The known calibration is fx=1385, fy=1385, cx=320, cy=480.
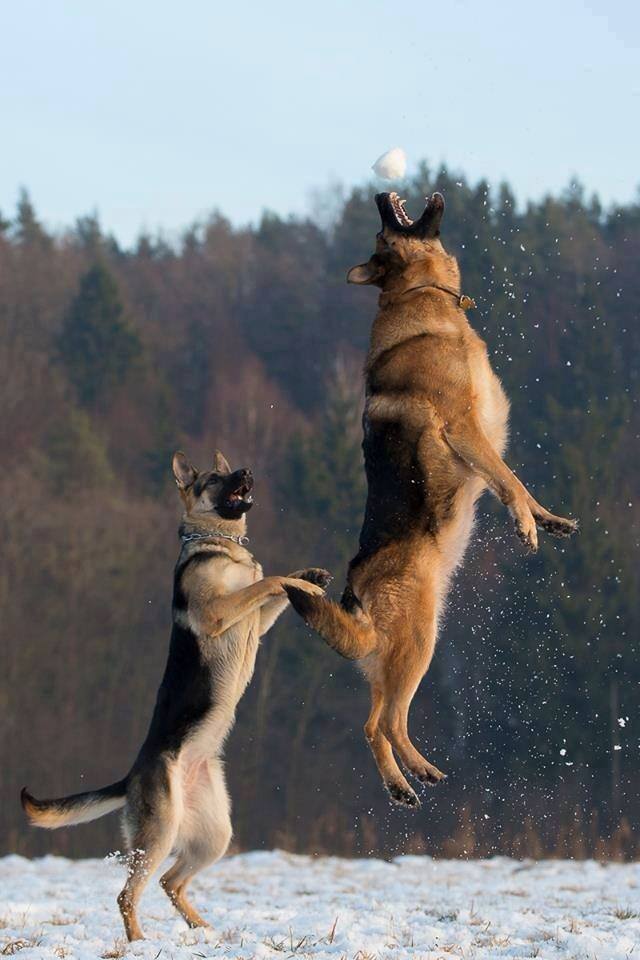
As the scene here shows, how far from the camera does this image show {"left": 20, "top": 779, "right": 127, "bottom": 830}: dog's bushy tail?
7.58 metres

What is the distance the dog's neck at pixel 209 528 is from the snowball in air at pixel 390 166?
7.67 feet

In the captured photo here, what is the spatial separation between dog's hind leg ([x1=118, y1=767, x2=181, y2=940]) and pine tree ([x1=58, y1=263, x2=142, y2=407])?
127ft

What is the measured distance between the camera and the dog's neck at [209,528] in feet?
26.7

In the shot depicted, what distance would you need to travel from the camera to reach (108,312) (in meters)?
46.9

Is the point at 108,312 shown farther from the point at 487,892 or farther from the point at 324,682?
the point at 487,892

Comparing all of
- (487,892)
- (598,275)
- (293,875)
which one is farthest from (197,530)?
(598,275)

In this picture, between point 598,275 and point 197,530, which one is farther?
point 598,275

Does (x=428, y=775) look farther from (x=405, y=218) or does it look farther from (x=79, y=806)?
(x=405, y=218)

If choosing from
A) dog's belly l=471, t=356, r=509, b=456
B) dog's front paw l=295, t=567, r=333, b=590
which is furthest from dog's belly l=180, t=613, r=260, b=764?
dog's belly l=471, t=356, r=509, b=456

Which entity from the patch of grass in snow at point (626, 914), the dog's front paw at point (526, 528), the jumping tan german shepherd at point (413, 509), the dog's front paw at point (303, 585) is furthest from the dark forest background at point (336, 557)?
the dog's front paw at point (526, 528)

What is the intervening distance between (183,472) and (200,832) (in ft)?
7.27

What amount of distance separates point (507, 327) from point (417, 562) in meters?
26.4

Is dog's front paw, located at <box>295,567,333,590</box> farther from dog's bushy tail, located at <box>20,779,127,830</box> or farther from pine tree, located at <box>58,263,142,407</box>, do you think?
pine tree, located at <box>58,263,142,407</box>

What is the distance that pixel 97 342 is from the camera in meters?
46.8
